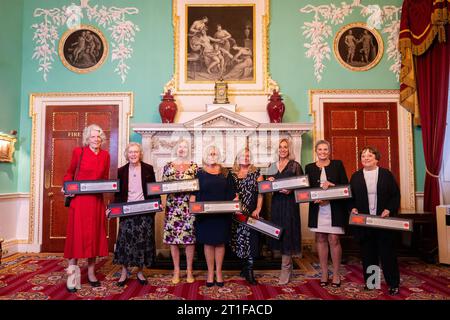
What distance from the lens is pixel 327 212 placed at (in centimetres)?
317

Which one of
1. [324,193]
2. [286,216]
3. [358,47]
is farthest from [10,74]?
[358,47]

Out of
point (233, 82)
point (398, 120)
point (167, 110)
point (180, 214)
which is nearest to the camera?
point (180, 214)

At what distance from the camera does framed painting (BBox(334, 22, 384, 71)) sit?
504cm

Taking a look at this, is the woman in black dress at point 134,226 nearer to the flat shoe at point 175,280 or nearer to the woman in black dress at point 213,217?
the flat shoe at point 175,280

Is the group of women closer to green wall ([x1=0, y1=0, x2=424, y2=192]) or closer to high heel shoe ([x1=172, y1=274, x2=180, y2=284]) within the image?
high heel shoe ([x1=172, y1=274, x2=180, y2=284])

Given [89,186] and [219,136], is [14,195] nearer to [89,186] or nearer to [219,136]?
[89,186]

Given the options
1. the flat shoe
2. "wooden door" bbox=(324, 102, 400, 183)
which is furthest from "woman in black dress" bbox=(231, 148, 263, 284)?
"wooden door" bbox=(324, 102, 400, 183)

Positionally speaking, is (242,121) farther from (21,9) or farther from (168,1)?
(21,9)

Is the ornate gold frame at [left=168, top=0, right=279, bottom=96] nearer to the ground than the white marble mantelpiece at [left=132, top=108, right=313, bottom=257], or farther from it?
farther from it

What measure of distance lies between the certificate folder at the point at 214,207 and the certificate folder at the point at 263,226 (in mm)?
271

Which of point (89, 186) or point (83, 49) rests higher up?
point (83, 49)

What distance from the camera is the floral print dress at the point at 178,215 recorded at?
330 centimetres

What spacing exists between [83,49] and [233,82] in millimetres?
2553

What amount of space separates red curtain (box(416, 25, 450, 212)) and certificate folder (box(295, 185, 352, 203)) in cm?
242
